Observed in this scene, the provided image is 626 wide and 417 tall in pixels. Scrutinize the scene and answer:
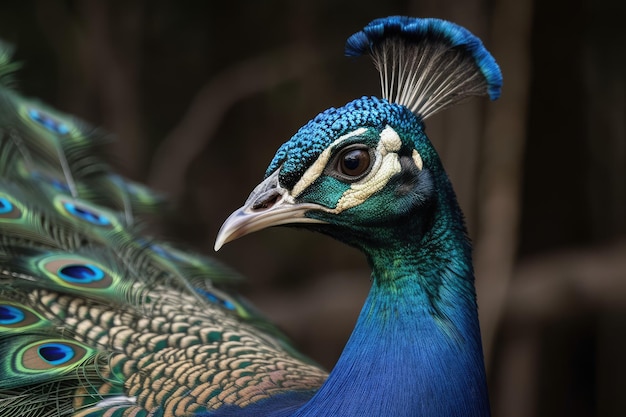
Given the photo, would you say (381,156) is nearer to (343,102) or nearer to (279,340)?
(279,340)

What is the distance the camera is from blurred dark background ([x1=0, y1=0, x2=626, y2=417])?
379 cm

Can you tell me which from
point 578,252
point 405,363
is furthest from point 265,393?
point 578,252

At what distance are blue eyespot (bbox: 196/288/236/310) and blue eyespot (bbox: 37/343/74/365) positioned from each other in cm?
66

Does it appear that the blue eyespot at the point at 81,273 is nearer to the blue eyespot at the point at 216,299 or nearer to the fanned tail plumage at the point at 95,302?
the fanned tail plumage at the point at 95,302

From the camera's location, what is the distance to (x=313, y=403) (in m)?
1.79

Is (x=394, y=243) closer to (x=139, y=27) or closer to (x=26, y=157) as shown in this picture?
(x=26, y=157)

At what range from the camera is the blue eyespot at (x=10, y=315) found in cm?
218

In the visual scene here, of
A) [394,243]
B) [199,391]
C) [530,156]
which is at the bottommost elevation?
[199,391]

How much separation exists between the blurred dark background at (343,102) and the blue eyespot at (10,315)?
3.80 feet

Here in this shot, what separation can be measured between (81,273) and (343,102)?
288 centimetres

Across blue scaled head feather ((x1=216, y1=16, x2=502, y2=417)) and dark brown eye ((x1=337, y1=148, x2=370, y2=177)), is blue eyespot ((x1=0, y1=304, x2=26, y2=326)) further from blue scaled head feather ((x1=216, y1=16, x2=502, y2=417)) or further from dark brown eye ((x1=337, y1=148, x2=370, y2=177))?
dark brown eye ((x1=337, y1=148, x2=370, y2=177))

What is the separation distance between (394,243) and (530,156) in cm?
256

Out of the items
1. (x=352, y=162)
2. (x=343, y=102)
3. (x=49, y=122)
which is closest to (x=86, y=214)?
(x=49, y=122)

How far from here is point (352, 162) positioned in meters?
1.70
